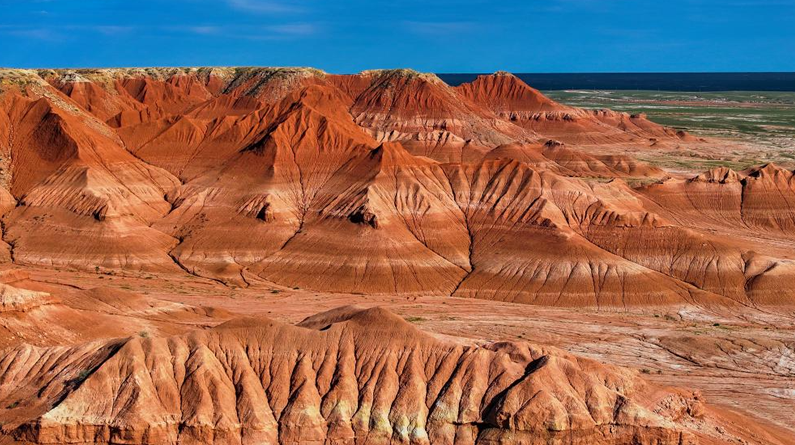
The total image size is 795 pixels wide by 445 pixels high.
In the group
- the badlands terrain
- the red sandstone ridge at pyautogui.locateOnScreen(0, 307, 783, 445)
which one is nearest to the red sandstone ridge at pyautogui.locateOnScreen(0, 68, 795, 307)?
the badlands terrain

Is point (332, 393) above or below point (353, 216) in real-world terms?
below

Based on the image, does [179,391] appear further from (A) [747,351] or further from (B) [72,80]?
(B) [72,80]

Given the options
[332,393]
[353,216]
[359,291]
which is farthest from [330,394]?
[353,216]

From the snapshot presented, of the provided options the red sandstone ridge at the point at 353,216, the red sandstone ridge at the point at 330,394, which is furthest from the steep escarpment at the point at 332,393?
the red sandstone ridge at the point at 353,216

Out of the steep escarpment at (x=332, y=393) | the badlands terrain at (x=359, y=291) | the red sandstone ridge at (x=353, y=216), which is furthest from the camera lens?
the red sandstone ridge at (x=353, y=216)

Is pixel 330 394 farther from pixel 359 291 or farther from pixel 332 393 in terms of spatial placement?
pixel 359 291

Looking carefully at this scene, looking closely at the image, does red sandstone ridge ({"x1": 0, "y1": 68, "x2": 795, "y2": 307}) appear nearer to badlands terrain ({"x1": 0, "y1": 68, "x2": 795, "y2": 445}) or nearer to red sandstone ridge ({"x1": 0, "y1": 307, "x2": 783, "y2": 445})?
badlands terrain ({"x1": 0, "y1": 68, "x2": 795, "y2": 445})

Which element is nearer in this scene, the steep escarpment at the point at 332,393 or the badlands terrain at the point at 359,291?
the steep escarpment at the point at 332,393

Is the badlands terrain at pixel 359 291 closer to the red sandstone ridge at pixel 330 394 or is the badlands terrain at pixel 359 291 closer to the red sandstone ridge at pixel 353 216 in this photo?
the red sandstone ridge at pixel 330 394
